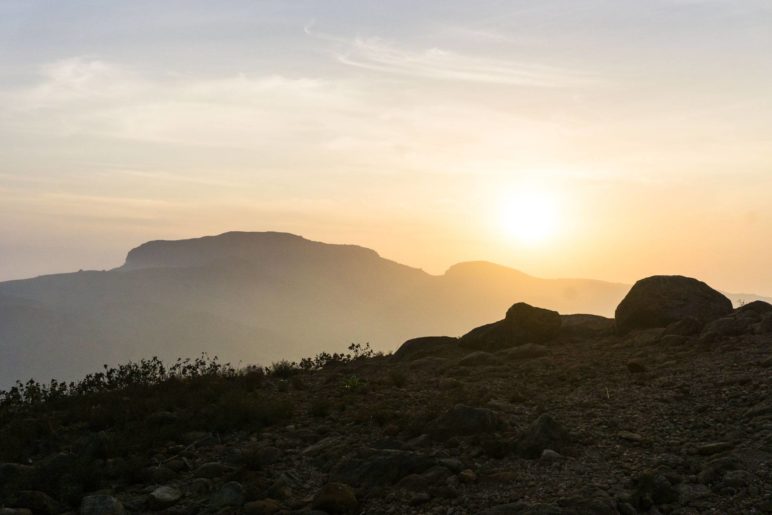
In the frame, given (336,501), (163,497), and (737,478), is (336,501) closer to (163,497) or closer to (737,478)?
(163,497)

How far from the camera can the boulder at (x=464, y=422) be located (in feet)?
36.9

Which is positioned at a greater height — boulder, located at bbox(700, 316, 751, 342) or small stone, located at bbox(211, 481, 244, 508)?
boulder, located at bbox(700, 316, 751, 342)

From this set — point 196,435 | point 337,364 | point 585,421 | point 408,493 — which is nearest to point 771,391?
point 585,421

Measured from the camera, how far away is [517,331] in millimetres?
20141

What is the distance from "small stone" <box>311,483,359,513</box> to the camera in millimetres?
8938

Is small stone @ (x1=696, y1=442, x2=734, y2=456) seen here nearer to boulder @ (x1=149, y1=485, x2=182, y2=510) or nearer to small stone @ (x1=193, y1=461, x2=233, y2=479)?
small stone @ (x1=193, y1=461, x2=233, y2=479)

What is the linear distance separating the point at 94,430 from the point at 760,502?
12162mm

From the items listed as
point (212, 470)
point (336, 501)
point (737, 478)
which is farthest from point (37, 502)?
point (737, 478)

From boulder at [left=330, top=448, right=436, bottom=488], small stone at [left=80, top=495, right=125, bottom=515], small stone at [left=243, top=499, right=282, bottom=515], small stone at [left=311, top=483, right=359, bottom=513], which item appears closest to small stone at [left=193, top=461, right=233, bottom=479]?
small stone at [left=80, top=495, right=125, bottom=515]

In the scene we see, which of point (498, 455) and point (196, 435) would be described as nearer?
point (498, 455)

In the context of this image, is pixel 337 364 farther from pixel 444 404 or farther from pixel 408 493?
pixel 408 493

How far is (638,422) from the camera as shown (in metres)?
11.0

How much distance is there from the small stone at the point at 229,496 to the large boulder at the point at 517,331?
1154cm

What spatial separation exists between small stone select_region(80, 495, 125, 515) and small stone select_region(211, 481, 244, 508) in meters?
1.33
